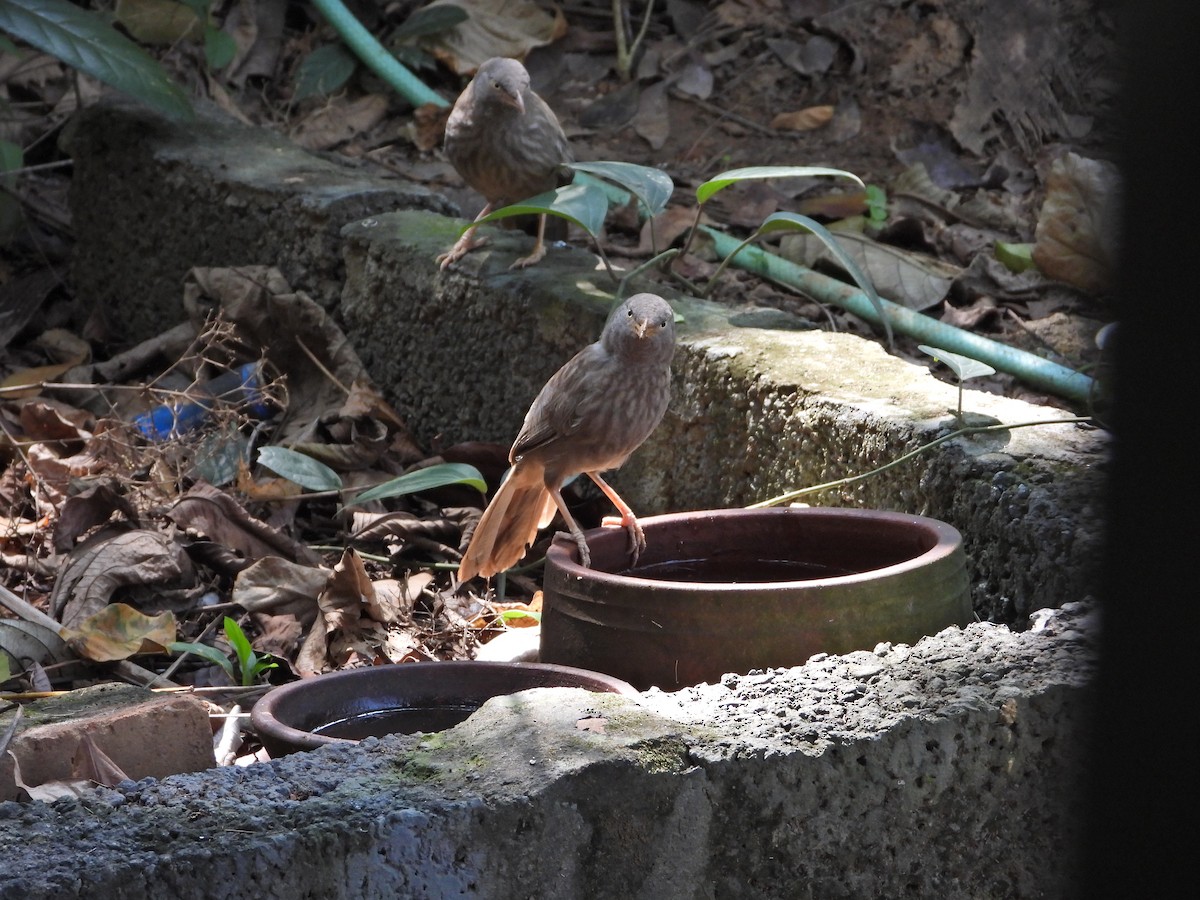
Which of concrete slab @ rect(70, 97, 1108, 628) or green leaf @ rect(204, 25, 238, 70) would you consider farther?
green leaf @ rect(204, 25, 238, 70)

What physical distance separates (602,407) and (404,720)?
0.90m

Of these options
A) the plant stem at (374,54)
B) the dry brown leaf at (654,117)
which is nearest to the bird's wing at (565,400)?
the dry brown leaf at (654,117)

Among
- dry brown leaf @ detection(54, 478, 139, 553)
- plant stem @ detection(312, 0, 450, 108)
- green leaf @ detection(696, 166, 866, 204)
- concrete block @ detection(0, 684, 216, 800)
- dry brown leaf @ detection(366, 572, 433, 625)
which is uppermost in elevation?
plant stem @ detection(312, 0, 450, 108)

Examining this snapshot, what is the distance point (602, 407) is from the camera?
3357 mm

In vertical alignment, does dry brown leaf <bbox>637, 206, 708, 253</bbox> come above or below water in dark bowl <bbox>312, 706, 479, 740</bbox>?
above

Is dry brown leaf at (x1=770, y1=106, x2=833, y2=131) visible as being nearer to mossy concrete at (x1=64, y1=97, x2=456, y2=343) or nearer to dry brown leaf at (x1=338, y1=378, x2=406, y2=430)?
mossy concrete at (x1=64, y1=97, x2=456, y2=343)

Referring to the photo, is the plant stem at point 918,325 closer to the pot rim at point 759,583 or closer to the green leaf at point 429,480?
the pot rim at point 759,583

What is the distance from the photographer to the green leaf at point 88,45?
17.5 feet

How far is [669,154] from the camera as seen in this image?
22.5ft

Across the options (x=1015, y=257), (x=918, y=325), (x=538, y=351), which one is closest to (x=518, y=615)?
(x=538, y=351)

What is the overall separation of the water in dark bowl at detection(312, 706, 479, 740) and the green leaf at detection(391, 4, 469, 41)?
484 cm

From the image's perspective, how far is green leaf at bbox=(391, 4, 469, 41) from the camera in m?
6.96

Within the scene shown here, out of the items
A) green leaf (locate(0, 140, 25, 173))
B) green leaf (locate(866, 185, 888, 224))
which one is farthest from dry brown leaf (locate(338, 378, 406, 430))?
green leaf (locate(866, 185, 888, 224))

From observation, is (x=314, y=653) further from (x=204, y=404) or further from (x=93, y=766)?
(x=204, y=404)
